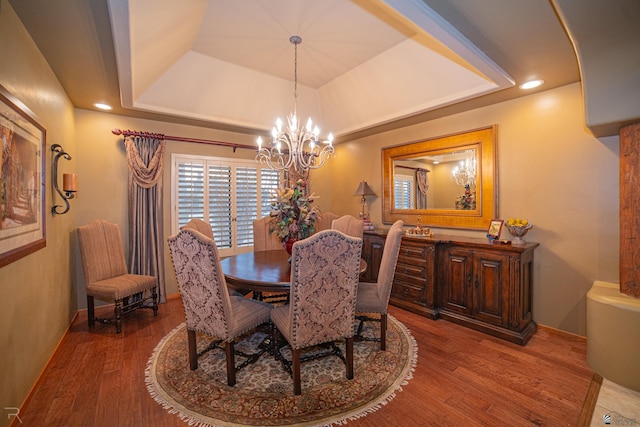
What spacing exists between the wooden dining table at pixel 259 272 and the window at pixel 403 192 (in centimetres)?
194

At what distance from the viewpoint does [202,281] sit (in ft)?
6.41

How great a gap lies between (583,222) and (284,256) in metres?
2.97

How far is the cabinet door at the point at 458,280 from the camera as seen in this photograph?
305 centimetres

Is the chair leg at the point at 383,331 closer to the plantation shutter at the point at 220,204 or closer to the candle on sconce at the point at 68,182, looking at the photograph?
the plantation shutter at the point at 220,204

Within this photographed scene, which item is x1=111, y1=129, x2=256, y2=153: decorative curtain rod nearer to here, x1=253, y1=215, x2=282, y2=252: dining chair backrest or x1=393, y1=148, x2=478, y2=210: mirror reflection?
x1=253, y1=215, x2=282, y2=252: dining chair backrest

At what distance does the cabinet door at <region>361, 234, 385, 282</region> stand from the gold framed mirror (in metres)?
0.57

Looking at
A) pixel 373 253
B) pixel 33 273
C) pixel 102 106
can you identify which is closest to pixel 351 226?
pixel 373 253

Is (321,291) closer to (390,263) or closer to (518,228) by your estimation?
(390,263)

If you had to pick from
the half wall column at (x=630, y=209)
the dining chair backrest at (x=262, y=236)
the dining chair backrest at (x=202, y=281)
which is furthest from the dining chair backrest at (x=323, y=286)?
the half wall column at (x=630, y=209)

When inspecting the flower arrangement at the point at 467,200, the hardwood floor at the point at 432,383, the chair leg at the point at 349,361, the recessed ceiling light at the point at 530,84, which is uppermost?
the recessed ceiling light at the point at 530,84

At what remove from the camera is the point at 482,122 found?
3.33m

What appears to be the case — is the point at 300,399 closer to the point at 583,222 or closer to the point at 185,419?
the point at 185,419

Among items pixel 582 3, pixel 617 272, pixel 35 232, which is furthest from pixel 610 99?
pixel 35 232

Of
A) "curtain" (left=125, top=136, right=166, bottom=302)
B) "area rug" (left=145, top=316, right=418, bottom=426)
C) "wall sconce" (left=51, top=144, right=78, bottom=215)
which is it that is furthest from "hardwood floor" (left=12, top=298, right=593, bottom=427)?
"wall sconce" (left=51, top=144, right=78, bottom=215)
